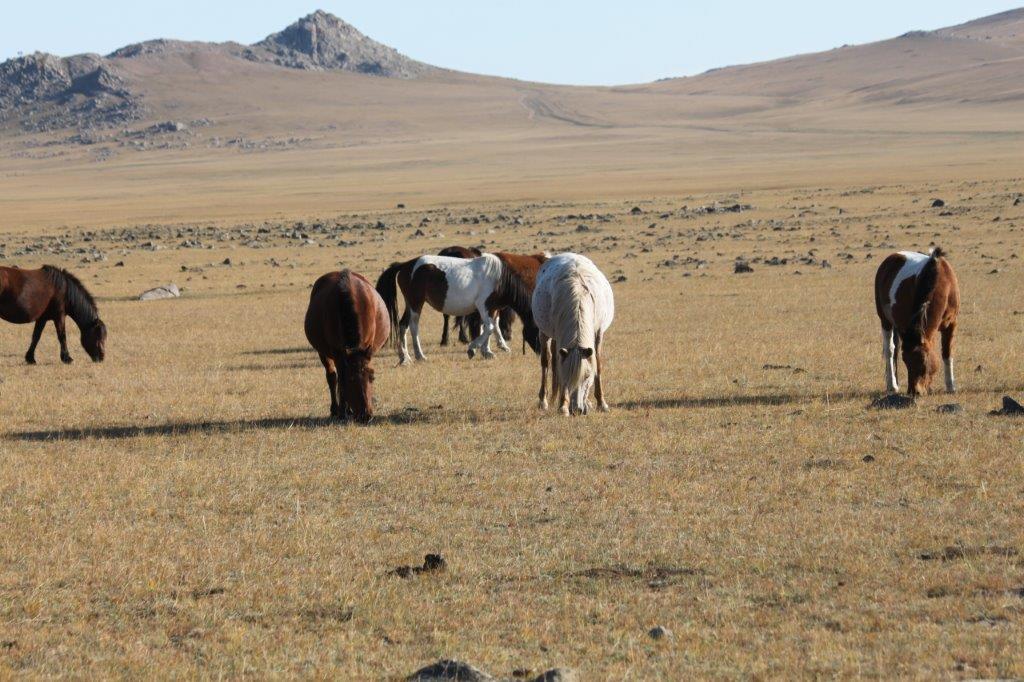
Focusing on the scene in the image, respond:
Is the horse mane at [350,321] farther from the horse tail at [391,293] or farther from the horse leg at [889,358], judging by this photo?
the horse leg at [889,358]

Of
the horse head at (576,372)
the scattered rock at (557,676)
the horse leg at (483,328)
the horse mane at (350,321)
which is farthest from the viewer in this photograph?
the horse leg at (483,328)

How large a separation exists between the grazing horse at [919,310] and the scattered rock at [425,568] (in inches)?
267

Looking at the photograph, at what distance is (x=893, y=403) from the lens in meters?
12.2

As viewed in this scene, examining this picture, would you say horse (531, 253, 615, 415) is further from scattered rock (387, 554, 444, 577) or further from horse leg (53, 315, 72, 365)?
horse leg (53, 315, 72, 365)

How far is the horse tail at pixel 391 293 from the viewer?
655 inches

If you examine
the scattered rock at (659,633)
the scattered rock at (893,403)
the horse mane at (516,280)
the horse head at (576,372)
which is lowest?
the scattered rock at (893,403)

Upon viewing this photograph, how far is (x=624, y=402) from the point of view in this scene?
13.3m

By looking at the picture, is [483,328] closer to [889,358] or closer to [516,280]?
[516,280]

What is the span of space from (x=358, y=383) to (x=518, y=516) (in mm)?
3882

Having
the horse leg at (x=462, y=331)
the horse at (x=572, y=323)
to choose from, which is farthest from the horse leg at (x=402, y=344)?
the horse at (x=572, y=323)

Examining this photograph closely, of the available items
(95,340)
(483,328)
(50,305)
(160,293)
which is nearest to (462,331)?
(483,328)

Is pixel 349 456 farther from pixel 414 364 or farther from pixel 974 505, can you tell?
pixel 414 364

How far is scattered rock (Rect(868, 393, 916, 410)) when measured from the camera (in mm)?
12124

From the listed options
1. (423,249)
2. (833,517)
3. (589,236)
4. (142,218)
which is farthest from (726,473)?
(142,218)
